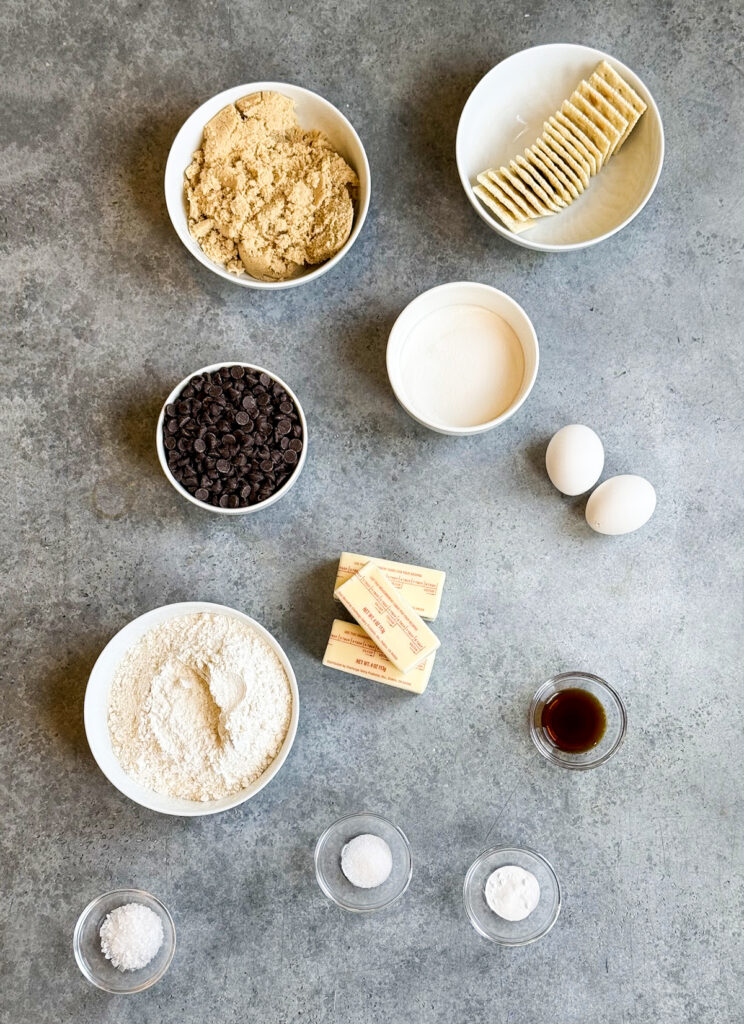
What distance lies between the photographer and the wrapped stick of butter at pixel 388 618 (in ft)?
5.04

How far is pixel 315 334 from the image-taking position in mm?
1705

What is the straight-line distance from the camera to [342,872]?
157 centimetres

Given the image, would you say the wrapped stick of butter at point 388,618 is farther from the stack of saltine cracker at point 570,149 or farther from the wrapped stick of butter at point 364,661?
the stack of saltine cracker at point 570,149

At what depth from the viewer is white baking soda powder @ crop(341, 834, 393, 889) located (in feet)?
5.09

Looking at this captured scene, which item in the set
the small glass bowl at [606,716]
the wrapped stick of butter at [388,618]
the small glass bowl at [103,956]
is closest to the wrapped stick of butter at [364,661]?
the wrapped stick of butter at [388,618]

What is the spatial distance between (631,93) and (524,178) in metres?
0.28

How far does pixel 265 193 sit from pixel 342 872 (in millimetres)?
1407

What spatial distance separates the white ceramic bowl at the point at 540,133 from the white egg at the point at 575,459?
0.39 metres

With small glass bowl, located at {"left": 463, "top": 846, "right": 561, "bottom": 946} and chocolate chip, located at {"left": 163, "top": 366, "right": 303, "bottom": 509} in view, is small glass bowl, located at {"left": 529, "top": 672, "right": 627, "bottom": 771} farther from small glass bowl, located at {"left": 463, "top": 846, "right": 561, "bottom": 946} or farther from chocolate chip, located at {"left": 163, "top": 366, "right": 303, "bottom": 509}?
chocolate chip, located at {"left": 163, "top": 366, "right": 303, "bottom": 509}

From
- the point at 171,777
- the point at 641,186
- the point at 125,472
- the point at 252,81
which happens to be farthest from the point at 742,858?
the point at 252,81

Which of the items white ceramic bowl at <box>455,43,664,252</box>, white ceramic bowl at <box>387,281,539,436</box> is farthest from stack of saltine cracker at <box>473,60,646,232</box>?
white ceramic bowl at <box>387,281,539,436</box>

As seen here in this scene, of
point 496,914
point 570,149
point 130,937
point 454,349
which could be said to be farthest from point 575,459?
point 130,937

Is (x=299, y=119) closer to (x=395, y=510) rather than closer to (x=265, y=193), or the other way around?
(x=265, y=193)

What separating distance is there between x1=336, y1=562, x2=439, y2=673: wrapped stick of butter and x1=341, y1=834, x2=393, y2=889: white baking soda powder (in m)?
0.38
